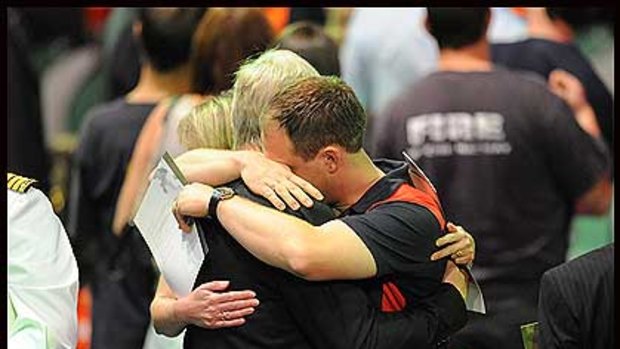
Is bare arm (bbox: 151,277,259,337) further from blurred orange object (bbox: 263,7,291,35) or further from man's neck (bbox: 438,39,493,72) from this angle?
blurred orange object (bbox: 263,7,291,35)

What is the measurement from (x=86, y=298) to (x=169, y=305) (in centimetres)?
267

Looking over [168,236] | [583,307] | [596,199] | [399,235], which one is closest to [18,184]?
[168,236]

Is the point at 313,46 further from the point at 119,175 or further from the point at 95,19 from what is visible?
the point at 95,19

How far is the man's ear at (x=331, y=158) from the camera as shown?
305 cm

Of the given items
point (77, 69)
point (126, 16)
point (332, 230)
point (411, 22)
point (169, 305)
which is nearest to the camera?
point (332, 230)

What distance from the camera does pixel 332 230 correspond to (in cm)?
299

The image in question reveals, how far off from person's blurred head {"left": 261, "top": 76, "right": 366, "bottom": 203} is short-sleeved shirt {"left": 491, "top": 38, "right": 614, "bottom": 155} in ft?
6.86

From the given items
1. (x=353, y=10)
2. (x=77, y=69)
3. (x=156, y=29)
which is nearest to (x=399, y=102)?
(x=156, y=29)

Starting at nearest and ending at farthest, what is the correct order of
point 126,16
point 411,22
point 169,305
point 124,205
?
point 169,305, point 124,205, point 411,22, point 126,16

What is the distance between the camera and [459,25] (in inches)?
182

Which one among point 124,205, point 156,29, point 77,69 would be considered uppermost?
point 156,29

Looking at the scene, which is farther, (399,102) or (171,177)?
(399,102)

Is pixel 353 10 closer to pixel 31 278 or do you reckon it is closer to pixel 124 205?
pixel 124 205

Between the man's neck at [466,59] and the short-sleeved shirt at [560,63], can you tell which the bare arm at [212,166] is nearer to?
the man's neck at [466,59]
